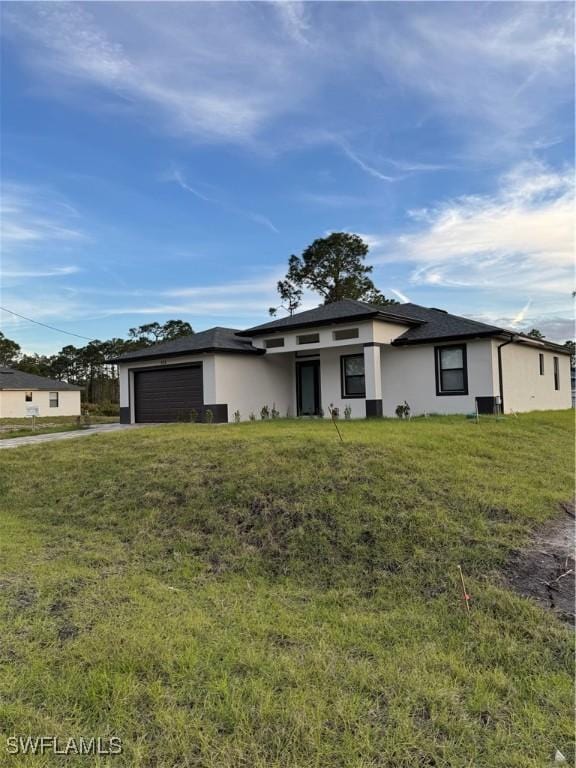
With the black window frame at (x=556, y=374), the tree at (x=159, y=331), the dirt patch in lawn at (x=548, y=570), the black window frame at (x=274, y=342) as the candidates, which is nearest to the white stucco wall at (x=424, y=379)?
the black window frame at (x=274, y=342)

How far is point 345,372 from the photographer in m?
15.6

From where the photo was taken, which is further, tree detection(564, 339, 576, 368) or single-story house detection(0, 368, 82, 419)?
single-story house detection(0, 368, 82, 419)

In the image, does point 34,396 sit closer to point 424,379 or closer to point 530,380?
point 424,379

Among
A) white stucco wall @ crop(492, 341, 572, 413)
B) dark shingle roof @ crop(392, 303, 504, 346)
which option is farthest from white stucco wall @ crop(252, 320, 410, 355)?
white stucco wall @ crop(492, 341, 572, 413)

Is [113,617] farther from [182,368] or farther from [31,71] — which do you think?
[182,368]

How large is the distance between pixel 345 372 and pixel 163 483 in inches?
379

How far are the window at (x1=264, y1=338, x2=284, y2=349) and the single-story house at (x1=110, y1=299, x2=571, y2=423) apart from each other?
0.11 feet

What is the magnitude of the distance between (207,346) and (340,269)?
19.5 meters

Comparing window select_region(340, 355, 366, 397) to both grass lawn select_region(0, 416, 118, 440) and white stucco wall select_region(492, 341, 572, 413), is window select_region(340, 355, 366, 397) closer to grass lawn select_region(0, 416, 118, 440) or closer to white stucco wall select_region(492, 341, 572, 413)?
white stucco wall select_region(492, 341, 572, 413)

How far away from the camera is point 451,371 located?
13.9 m

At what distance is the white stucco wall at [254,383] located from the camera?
15.5 metres

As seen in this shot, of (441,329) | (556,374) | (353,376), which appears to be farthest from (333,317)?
(556,374)

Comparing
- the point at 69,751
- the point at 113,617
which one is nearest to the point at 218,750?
the point at 69,751

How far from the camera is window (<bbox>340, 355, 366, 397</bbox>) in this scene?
15.3 meters
